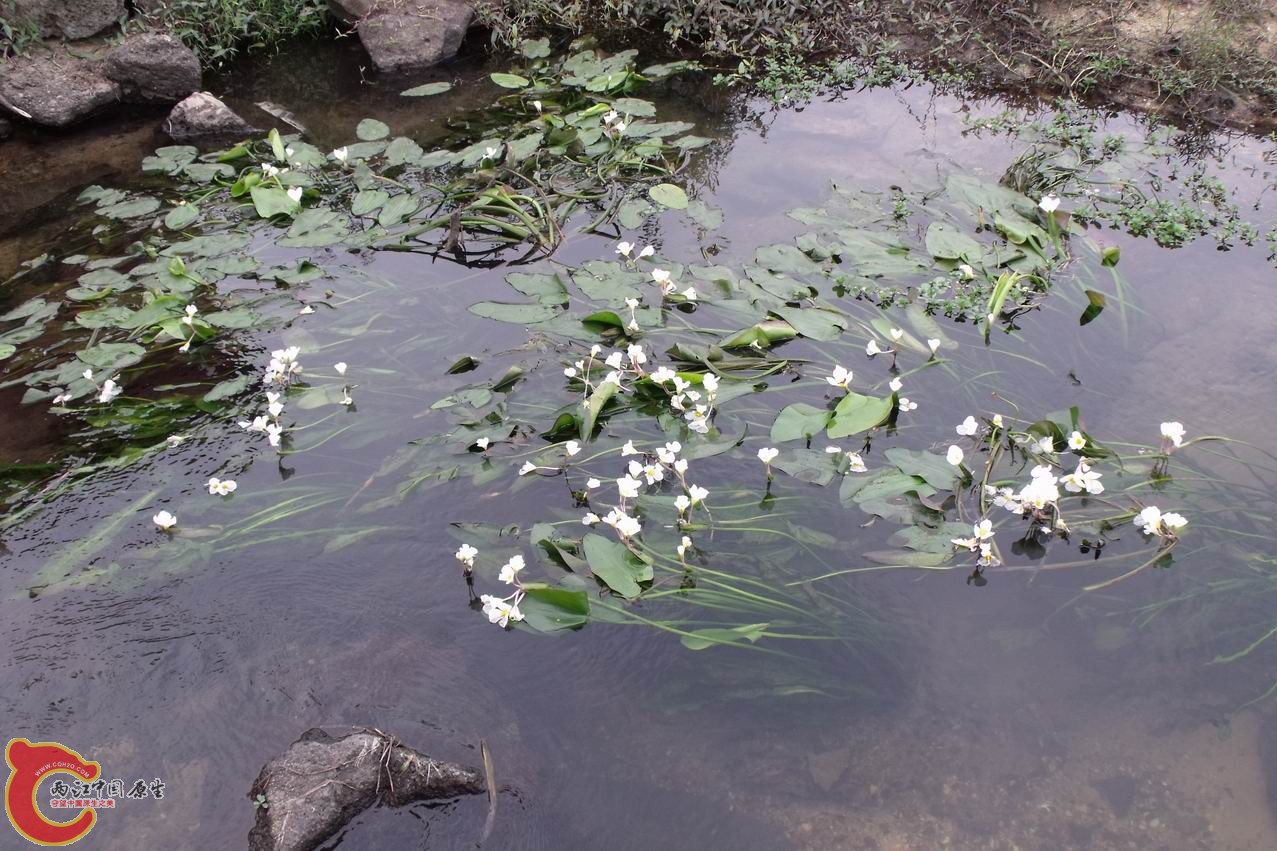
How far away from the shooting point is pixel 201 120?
5.33m

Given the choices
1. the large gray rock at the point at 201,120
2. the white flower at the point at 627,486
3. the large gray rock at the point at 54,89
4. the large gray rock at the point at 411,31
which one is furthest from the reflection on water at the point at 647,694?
the large gray rock at the point at 411,31

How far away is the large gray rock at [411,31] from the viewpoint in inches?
236

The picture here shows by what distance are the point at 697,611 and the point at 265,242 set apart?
308 centimetres

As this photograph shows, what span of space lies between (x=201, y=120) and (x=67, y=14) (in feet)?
4.47

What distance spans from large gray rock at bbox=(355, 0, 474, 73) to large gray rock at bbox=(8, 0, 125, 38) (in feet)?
5.11

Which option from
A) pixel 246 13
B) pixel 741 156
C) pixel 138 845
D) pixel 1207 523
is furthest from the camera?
pixel 246 13

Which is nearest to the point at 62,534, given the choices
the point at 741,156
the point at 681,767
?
the point at 681,767

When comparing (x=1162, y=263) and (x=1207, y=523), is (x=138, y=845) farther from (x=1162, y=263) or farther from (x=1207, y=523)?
(x=1162, y=263)

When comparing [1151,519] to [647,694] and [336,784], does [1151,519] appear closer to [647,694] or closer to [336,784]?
[647,694]

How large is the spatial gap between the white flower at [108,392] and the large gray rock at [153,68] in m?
3.15

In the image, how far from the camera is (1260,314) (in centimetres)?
358

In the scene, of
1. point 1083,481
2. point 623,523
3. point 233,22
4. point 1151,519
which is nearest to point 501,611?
point 623,523

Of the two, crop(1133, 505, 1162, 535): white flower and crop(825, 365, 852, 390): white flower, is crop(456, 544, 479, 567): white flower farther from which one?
crop(1133, 505, 1162, 535): white flower

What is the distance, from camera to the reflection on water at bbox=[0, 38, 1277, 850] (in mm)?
2191
